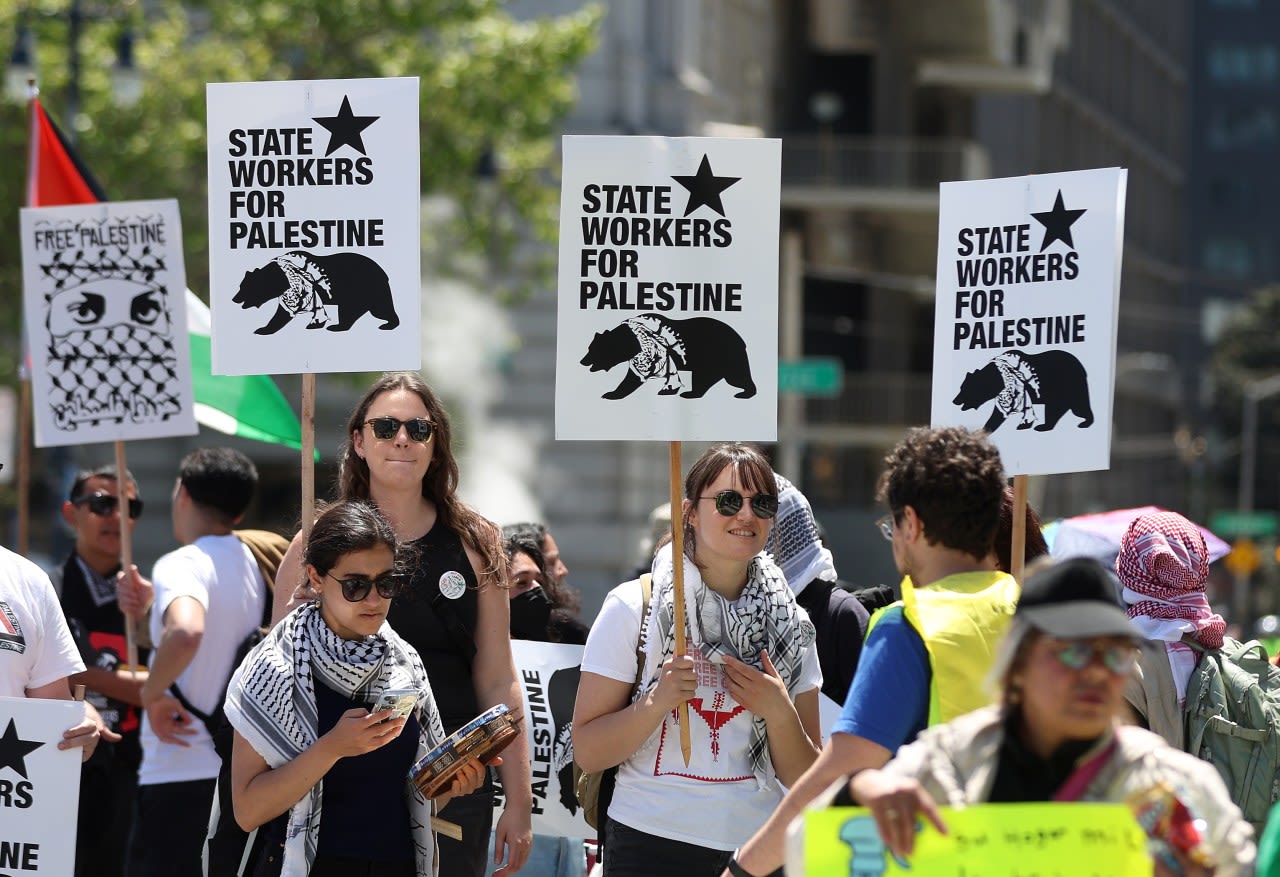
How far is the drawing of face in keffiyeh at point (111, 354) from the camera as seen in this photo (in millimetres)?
8102

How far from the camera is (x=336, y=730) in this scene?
5.05 meters

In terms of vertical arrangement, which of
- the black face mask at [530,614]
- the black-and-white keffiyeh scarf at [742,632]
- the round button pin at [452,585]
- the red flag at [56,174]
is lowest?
the black face mask at [530,614]

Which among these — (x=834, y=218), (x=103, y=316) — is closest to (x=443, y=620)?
(x=103, y=316)

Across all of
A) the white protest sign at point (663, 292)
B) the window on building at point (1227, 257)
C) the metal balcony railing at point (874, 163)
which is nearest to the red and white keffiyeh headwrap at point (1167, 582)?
the white protest sign at point (663, 292)

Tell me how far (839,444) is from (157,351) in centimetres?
2943

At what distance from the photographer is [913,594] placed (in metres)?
4.36

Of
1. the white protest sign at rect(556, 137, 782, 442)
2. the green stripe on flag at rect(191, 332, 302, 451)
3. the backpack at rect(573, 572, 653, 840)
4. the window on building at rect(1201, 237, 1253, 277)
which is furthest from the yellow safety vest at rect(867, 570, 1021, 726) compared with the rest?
the window on building at rect(1201, 237, 1253, 277)

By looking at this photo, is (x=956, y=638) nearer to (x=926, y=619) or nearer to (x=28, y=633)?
(x=926, y=619)

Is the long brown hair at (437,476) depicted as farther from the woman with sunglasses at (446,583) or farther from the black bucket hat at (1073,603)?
the black bucket hat at (1073,603)

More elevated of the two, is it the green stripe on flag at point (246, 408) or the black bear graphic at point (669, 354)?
the black bear graphic at point (669, 354)

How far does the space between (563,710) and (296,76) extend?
1731 centimetres

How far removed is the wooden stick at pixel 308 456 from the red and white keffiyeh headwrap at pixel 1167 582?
2.39m

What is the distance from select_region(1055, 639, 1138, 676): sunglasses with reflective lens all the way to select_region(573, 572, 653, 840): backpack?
1960 mm

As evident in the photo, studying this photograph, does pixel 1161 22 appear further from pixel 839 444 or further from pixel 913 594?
pixel 913 594
